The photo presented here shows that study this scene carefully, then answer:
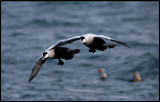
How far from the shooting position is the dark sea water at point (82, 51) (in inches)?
973

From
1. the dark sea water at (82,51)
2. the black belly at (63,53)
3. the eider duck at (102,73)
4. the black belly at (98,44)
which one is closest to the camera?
the black belly at (63,53)

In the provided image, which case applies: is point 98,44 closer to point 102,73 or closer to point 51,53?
point 51,53

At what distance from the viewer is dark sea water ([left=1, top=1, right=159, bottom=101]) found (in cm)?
2470

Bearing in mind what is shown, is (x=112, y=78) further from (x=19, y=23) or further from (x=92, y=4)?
(x=92, y=4)

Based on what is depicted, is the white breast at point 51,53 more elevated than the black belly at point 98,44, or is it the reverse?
the black belly at point 98,44

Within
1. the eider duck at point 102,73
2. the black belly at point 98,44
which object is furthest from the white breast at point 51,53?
the eider duck at point 102,73

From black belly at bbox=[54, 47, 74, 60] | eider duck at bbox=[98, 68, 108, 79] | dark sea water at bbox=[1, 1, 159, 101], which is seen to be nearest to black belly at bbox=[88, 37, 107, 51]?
black belly at bbox=[54, 47, 74, 60]

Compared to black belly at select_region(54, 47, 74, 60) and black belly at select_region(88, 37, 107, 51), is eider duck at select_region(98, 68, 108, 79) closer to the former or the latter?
black belly at select_region(88, 37, 107, 51)

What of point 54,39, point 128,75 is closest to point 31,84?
point 128,75

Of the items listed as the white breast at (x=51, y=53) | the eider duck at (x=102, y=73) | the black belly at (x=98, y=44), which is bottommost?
the white breast at (x=51, y=53)

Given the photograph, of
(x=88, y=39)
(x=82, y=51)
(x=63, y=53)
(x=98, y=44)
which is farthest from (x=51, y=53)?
(x=82, y=51)

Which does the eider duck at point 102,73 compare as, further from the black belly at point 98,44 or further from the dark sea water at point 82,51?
the black belly at point 98,44

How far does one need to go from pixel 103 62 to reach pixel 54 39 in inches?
196

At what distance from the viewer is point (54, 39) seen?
33906 mm
